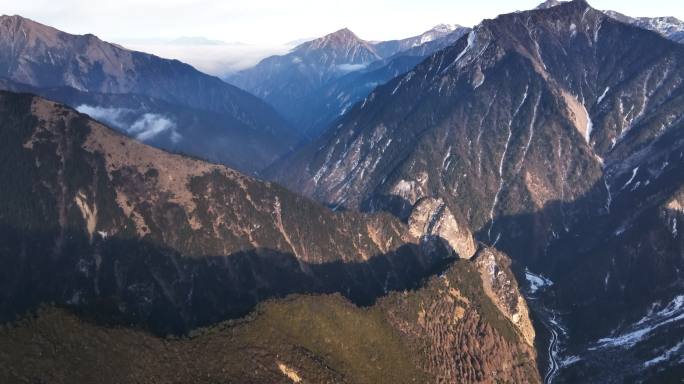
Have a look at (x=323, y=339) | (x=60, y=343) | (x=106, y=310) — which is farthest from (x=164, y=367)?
(x=323, y=339)

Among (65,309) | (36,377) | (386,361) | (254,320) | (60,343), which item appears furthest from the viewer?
(386,361)

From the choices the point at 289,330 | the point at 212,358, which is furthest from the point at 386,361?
the point at 212,358

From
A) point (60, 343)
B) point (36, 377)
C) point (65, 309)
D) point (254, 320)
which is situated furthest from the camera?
point (254, 320)

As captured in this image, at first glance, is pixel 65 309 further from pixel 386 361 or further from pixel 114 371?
pixel 386 361

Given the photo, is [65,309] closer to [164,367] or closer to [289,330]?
[164,367]

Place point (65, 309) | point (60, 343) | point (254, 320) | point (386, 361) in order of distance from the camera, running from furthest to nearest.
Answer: point (386, 361)
point (254, 320)
point (65, 309)
point (60, 343)

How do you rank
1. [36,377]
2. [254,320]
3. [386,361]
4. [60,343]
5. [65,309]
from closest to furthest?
1. [36,377]
2. [60,343]
3. [65,309]
4. [254,320]
5. [386,361]

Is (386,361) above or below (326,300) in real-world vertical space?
below

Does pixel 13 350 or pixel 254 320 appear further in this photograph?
pixel 254 320

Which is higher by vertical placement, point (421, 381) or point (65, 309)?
point (65, 309)
